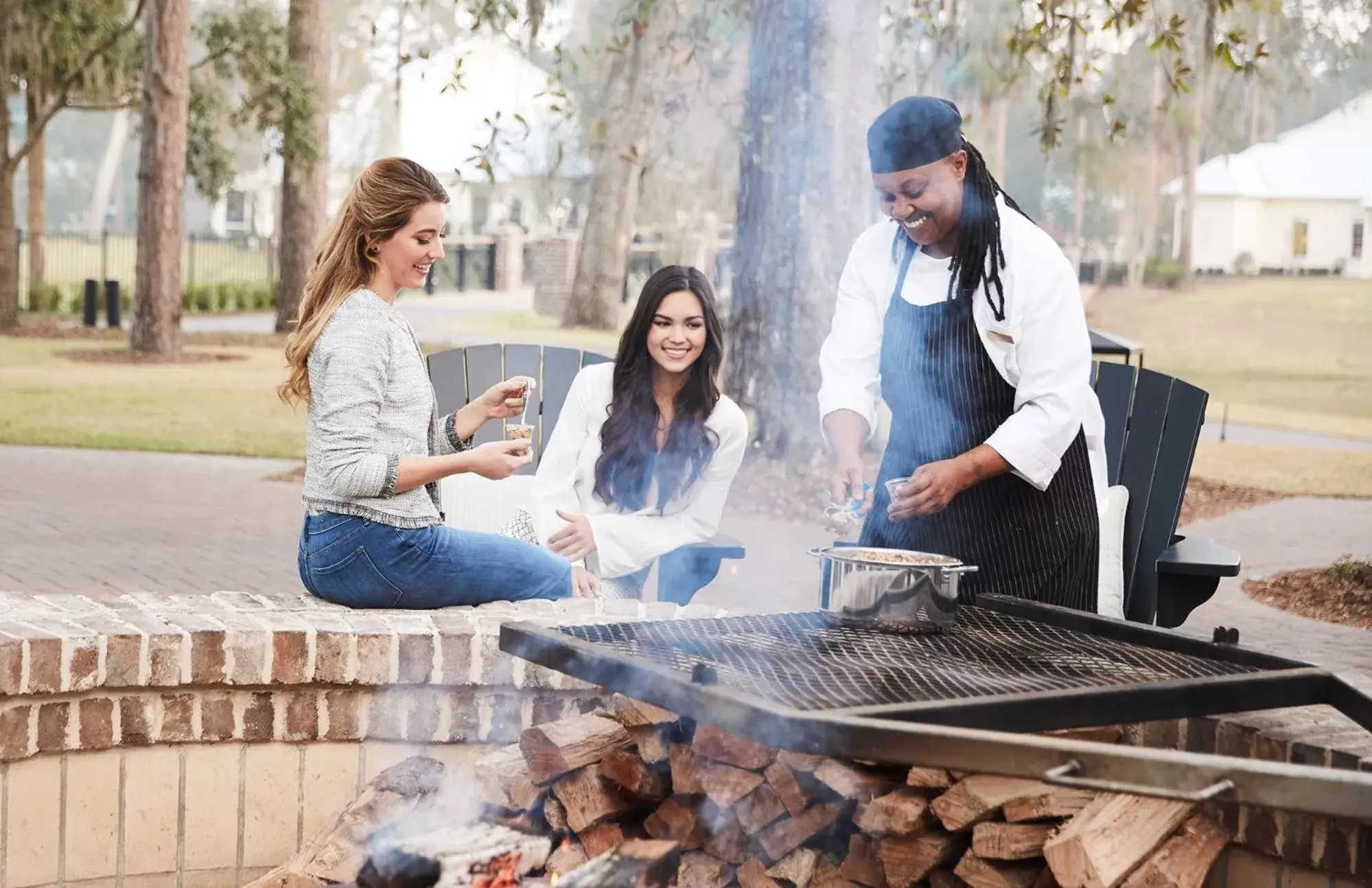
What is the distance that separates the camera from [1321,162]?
640 inches

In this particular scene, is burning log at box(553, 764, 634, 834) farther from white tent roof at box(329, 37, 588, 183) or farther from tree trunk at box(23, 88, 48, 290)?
white tent roof at box(329, 37, 588, 183)

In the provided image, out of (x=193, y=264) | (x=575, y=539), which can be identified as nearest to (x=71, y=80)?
(x=193, y=264)

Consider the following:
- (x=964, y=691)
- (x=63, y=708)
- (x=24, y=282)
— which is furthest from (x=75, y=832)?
(x=24, y=282)

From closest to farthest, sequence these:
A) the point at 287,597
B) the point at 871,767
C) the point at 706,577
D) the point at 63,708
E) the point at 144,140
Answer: the point at 871,767
the point at 63,708
the point at 287,597
the point at 706,577
the point at 144,140

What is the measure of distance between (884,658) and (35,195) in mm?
22091

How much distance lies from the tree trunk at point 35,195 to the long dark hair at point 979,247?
56.3ft

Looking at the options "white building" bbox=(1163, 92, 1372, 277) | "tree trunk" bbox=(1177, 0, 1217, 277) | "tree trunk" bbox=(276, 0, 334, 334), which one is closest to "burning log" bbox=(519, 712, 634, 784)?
"tree trunk" bbox=(276, 0, 334, 334)

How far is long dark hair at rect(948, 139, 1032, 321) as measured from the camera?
268 centimetres

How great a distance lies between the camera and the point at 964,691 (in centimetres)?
197

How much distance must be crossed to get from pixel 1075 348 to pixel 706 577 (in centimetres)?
136

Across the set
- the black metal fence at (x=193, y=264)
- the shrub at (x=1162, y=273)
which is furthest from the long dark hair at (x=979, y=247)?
the black metal fence at (x=193, y=264)

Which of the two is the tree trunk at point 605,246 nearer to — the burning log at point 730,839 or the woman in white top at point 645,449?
the woman in white top at point 645,449

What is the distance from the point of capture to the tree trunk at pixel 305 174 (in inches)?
625

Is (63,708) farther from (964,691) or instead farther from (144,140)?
(144,140)
